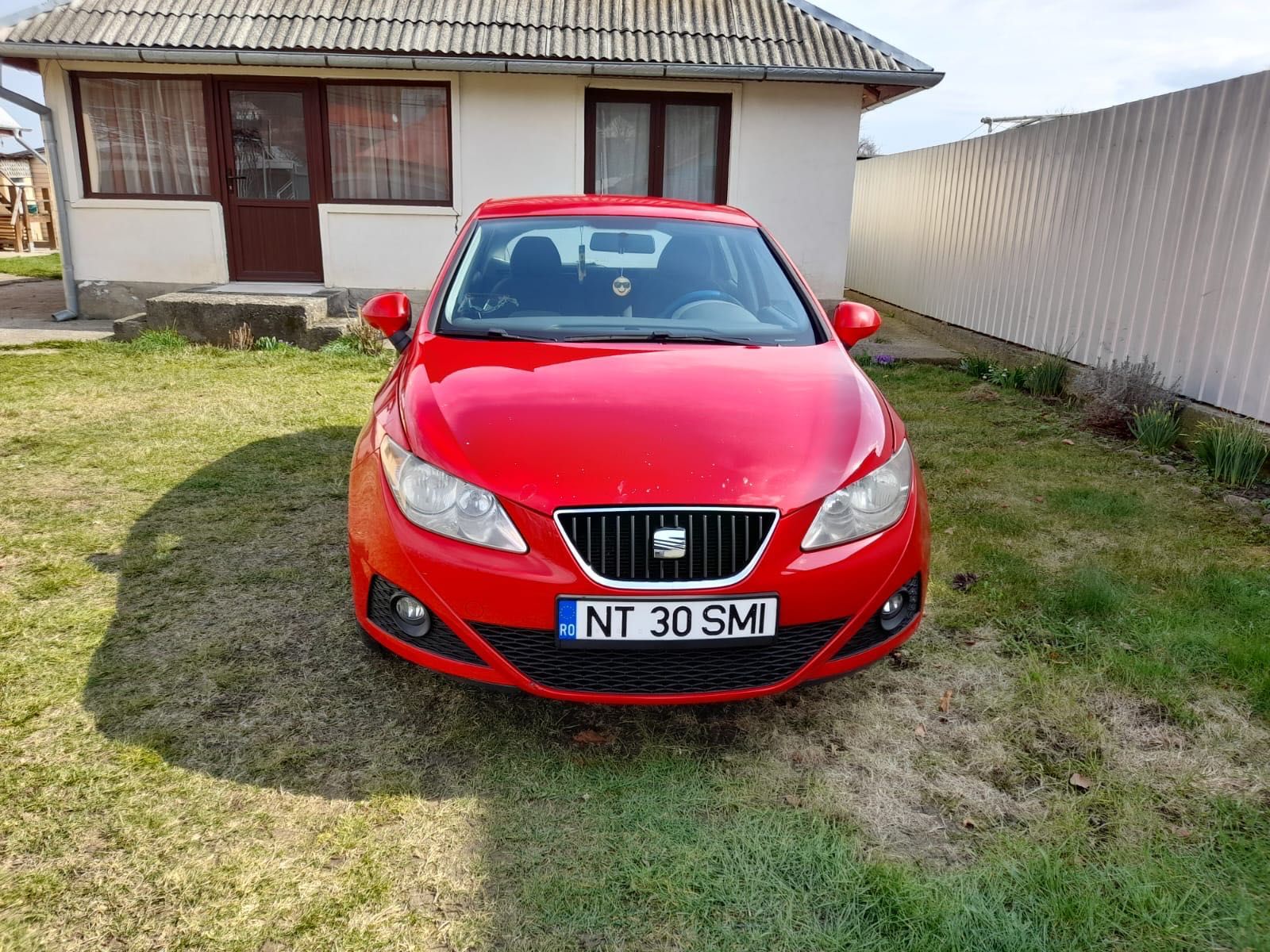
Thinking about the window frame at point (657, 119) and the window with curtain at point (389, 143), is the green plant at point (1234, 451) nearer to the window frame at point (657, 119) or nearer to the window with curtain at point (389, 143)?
the window frame at point (657, 119)

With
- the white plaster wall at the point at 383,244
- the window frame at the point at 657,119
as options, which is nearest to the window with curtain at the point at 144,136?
the white plaster wall at the point at 383,244

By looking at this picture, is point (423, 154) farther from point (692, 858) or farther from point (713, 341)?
point (692, 858)

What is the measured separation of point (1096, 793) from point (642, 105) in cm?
892

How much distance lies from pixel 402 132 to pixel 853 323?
25.7 feet

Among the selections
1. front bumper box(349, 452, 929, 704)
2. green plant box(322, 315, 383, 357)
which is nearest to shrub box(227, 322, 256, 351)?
green plant box(322, 315, 383, 357)

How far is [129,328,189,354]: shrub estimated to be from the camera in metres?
8.01

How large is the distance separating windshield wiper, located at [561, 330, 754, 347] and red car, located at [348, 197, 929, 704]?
5.3 inches

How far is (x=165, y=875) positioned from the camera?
1928 mm

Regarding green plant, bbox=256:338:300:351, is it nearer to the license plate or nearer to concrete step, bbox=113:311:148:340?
concrete step, bbox=113:311:148:340

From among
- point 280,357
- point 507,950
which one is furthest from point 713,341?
point 280,357

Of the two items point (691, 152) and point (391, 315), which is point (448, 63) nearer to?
point (691, 152)

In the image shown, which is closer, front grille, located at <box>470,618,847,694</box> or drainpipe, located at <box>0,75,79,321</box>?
front grille, located at <box>470,618,847,694</box>

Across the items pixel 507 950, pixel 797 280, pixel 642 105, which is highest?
pixel 642 105

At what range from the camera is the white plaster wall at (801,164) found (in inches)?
368
